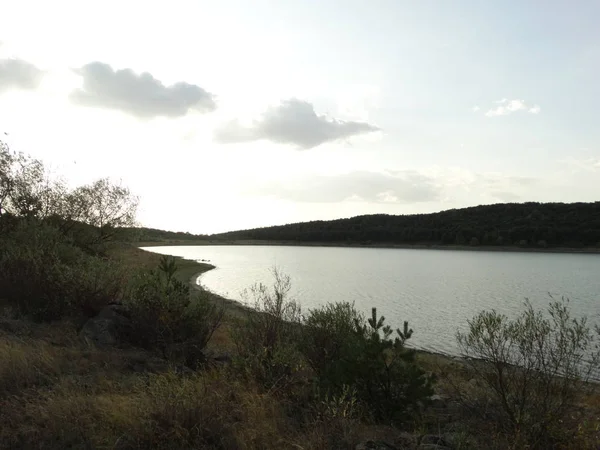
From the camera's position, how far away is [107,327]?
31.4 ft

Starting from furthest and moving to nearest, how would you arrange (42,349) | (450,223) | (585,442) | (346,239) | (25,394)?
(346,239), (450,223), (42,349), (25,394), (585,442)

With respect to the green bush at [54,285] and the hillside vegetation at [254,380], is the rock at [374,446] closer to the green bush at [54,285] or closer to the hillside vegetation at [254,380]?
the hillside vegetation at [254,380]

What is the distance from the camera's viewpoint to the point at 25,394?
18.7 ft

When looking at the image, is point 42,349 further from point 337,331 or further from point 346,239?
point 346,239

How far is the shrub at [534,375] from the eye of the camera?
5746 millimetres

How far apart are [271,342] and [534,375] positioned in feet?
15.3

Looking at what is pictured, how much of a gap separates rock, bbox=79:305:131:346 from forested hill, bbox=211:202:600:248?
420 feet

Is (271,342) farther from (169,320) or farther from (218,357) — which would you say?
(169,320)

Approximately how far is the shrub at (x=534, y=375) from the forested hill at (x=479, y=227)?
126909mm

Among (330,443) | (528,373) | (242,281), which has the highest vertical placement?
(528,373)

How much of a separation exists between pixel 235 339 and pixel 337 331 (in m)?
2.05

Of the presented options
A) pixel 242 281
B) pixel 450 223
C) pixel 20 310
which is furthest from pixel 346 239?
pixel 20 310

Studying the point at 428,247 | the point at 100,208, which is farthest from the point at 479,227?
the point at 100,208

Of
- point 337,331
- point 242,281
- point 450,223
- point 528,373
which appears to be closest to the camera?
point 528,373
